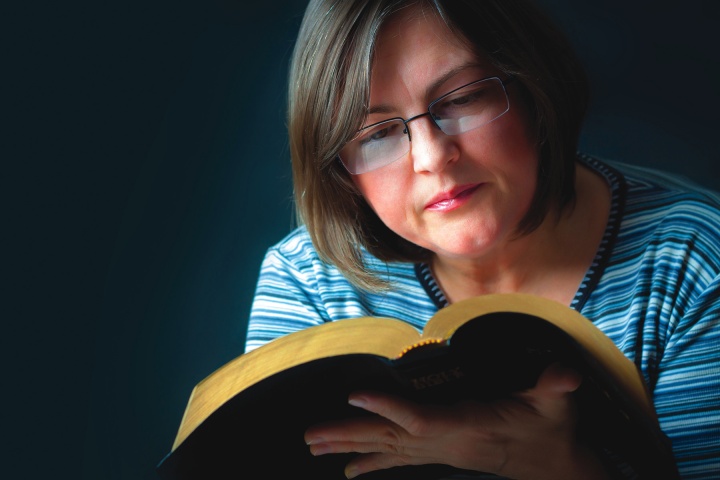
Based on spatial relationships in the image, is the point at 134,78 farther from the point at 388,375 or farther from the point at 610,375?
the point at 610,375

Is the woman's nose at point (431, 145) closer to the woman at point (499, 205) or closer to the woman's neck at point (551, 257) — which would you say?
the woman at point (499, 205)

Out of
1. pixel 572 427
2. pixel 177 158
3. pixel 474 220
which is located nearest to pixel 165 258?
pixel 177 158

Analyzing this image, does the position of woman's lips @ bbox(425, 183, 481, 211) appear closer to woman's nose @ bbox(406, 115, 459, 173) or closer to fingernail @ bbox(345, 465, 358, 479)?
woman's nose @ bbox(406, 115, 459, 173)

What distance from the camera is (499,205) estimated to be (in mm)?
1103

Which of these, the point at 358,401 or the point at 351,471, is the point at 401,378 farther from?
the point at 351,471

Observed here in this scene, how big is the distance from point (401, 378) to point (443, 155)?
13.4 inches

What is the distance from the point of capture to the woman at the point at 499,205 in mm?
986

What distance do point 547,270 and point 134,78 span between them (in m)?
0.79

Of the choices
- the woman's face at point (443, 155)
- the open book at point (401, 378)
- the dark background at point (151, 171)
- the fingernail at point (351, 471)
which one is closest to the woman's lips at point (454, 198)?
the woman's face at point (443, 155)

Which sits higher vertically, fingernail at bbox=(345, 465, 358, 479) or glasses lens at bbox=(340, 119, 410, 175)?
glasses lens at bbox=(340, 119, 410, 175)

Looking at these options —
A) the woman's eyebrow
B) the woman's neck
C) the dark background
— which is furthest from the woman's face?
the dark background

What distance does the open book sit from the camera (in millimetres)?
793

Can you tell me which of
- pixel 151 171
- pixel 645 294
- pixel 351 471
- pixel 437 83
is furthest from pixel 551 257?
pixel 151 171

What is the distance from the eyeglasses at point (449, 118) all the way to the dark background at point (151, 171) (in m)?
0.43
